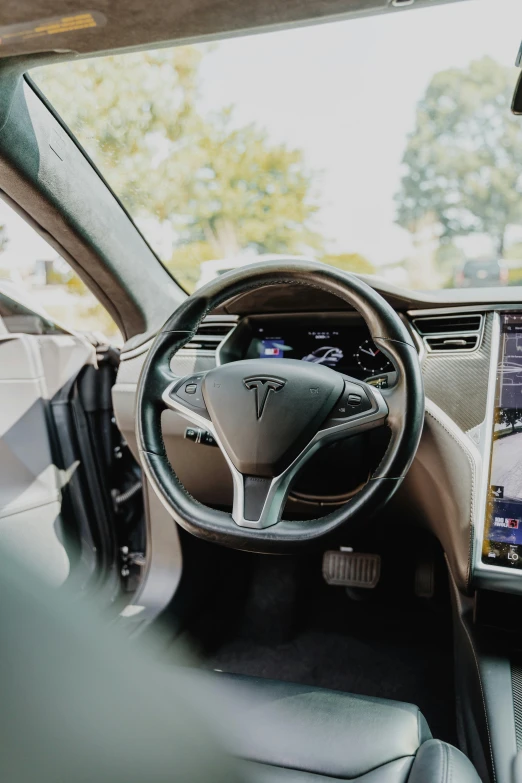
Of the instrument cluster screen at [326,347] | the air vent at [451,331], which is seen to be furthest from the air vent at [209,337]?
the air vent at [451,331]

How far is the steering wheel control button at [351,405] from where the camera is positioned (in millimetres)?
1217

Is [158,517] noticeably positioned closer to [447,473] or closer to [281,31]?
[447,473]

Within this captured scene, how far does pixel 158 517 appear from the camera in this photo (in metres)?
2.10

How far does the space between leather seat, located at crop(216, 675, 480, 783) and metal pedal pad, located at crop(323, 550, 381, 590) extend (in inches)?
43.2

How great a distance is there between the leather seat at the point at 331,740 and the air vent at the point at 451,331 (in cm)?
85

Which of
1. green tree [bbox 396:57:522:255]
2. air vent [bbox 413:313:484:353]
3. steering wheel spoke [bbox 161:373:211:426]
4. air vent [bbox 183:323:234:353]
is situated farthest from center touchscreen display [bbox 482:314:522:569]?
green tree [bbox 396:57:522:255]

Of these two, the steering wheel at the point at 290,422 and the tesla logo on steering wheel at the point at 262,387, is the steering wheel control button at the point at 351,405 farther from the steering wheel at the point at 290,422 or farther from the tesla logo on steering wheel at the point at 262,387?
the tesla logo on steering wheel at the point at 262,387

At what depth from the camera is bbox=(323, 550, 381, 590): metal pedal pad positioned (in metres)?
2.26

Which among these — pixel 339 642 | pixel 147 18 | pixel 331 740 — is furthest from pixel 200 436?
pixel 339 642

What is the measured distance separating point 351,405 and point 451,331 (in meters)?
0.56

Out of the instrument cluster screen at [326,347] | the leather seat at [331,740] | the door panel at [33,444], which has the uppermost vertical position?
the instrument cluster screen at [326,347]

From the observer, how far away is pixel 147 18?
1167mm

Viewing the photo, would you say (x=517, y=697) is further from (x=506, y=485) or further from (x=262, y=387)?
(x=262, y=387)

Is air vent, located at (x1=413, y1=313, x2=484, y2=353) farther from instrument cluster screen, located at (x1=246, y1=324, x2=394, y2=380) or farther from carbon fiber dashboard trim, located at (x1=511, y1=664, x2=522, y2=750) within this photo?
carbon fiber dashboard trim, located at (x1=511, y1=664, x2=522, y2=750)
